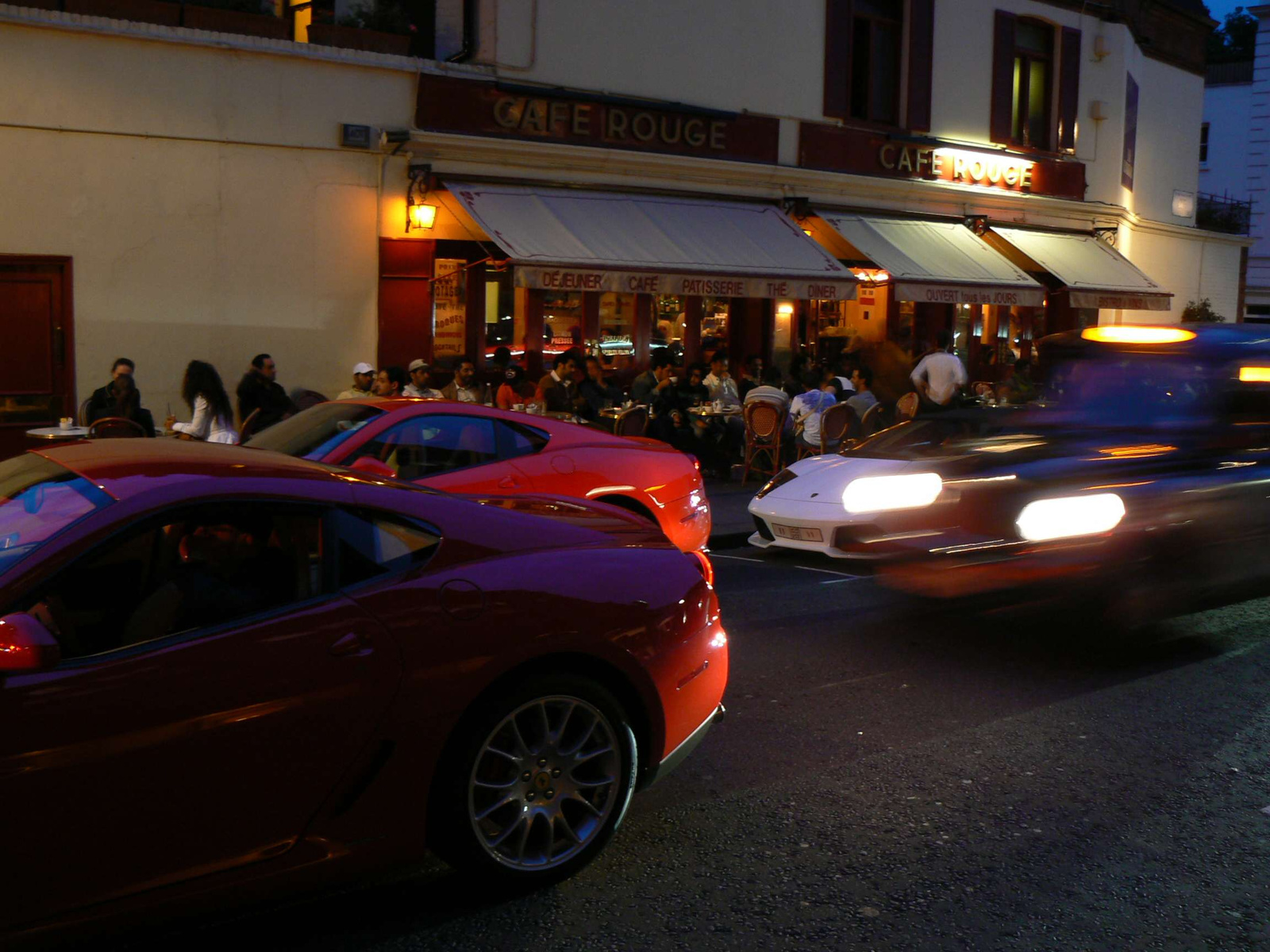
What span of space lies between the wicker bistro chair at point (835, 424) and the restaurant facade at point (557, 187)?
9.12 ft

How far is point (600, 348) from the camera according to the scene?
1802 cm

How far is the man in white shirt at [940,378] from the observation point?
16812 mm

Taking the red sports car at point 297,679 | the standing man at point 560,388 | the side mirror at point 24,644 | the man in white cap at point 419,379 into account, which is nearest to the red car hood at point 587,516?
the red sports car at point 297,679

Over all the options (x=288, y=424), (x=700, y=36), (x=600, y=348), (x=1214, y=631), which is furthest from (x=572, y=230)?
(x=1214, y=631)

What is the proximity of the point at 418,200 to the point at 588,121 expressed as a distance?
108 inches

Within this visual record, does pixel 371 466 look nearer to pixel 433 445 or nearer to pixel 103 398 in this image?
pixel 433 445

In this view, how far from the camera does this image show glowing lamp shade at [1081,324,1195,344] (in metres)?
8.15

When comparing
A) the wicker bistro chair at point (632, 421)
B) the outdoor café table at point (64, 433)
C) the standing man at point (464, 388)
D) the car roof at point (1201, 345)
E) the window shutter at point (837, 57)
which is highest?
the window shutter at point (837, 57)

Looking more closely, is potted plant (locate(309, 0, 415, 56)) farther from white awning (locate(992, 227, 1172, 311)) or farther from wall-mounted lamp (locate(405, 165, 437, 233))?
white awning (locate(992, 227, 1172, 311))

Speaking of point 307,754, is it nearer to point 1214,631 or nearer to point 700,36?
point 1214,631

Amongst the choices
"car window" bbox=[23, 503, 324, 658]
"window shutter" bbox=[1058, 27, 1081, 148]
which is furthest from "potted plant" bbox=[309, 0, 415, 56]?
"window shutter" bbox=[1058, 27, 1081, 148]

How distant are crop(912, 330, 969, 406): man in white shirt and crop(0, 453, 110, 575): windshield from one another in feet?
46.0

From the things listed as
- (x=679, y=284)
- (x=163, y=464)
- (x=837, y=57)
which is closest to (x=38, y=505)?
(x=163, y=464)

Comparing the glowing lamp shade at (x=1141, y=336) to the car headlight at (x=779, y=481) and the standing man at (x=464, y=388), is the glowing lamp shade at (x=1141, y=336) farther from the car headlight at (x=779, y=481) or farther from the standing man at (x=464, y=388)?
the standing man at (x=464, y=388)
